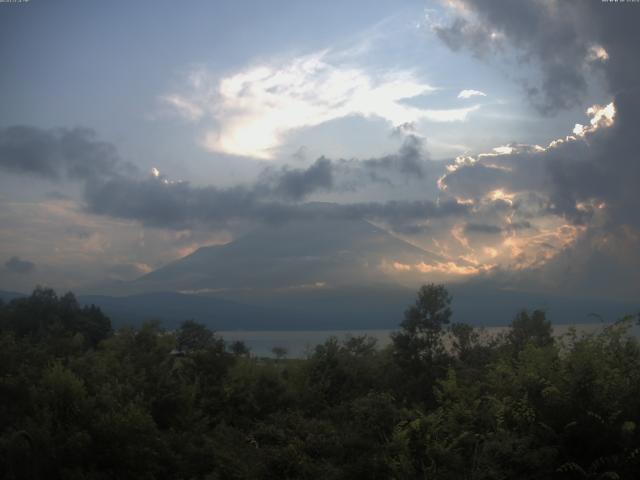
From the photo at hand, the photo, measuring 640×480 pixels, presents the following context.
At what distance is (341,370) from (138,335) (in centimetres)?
1061

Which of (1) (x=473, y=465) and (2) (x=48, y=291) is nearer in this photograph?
(1) (x=473, y=465)

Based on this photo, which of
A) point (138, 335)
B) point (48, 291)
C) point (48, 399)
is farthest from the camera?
point (48, 291)

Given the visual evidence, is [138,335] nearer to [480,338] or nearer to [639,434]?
[480,338]

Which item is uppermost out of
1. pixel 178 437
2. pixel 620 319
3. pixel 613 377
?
pixel 620 319

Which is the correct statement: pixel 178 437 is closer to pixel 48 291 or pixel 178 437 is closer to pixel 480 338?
pixel 480 338

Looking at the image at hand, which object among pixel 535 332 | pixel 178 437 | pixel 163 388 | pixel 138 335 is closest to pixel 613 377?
pixel 178 437

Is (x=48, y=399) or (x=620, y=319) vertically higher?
(x=620, y=319)

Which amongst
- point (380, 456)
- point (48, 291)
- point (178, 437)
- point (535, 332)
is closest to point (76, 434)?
point (178, 437)

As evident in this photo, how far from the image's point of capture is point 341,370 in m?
23.5

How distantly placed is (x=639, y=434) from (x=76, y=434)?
11.2 metres

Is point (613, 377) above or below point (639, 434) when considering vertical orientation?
above

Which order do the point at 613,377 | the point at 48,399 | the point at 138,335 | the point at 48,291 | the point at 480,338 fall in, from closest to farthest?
the point at 613,377 < the point at 48,399 < the point at 138,335 < the point at 480,338 < the point at 48,291

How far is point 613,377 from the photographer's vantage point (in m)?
11.2

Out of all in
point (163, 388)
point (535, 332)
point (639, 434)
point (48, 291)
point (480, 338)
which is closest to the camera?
point (639, 434)
